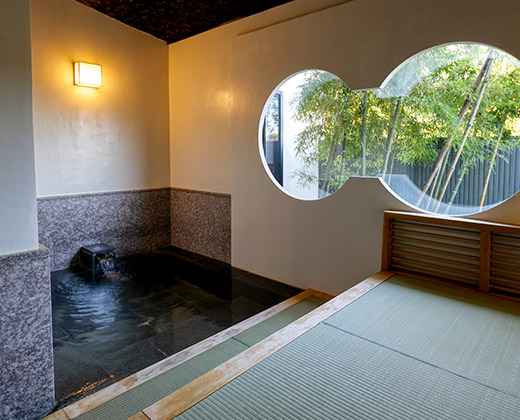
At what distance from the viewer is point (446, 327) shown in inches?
69.5

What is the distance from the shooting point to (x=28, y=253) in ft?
5.26

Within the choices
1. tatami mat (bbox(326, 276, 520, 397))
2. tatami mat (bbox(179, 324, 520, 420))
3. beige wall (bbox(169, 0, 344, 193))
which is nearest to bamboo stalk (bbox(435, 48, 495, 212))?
tatami mat (bbox(326, 276, 520, 397))

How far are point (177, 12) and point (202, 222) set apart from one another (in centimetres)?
211

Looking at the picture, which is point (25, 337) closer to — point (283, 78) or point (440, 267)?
point (440, 267)

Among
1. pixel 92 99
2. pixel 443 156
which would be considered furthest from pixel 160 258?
pixel 443 156

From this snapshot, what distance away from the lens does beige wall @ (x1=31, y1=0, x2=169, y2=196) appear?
11.6ft

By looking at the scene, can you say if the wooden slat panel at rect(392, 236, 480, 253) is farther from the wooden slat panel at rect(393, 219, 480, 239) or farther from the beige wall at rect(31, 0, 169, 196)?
the beige wall at rect(31, 0, 169, 196)

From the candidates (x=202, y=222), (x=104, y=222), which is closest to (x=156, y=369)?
(x=202, y=222)

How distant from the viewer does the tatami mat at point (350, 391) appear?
119 cm

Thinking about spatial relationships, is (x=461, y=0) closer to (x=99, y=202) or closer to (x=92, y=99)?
(x=92, y=99)

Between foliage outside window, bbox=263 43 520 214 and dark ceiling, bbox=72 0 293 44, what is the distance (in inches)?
34.4

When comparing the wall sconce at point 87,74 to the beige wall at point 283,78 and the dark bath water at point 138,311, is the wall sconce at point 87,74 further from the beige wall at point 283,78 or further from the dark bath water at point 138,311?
the dark bath water at point 138,311

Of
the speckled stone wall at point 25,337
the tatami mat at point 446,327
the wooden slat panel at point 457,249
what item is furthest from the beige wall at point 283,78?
the speckled stone wall at point 25,337

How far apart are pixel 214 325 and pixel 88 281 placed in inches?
58.8
